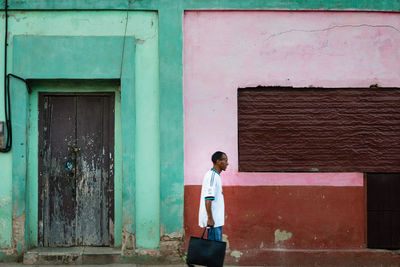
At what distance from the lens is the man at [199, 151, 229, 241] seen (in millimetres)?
5312

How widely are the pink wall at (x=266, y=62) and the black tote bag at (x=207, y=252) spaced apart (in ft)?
5.33

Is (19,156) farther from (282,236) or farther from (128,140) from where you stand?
(282,236)

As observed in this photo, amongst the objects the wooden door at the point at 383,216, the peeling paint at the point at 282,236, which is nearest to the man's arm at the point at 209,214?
the peeling paint at the point at 282,236

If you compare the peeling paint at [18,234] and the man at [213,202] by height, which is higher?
the man at [213,202]

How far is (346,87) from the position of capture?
266 inches

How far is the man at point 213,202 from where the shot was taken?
5.31 meters

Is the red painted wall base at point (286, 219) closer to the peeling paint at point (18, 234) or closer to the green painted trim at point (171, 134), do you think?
the green painted trim at point (171, 134)

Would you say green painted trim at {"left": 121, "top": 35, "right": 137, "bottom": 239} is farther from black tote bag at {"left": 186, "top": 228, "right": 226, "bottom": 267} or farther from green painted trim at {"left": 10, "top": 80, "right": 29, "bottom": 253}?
black tote bag at {"left": 186, "top": 228, "right": 226, "bottom": 267}

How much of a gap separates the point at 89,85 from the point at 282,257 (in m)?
3.64

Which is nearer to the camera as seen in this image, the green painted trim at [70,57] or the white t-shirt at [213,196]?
the white t-shirt at [213,196]

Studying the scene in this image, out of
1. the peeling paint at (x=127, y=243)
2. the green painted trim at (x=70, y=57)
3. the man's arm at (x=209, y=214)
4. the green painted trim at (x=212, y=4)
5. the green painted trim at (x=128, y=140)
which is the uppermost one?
the green painted trim at (x=212, y=4)

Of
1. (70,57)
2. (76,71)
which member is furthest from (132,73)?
(70,57)

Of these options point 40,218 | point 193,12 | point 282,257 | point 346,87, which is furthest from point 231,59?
point 40,218

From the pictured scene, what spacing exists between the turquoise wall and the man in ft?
3.96
